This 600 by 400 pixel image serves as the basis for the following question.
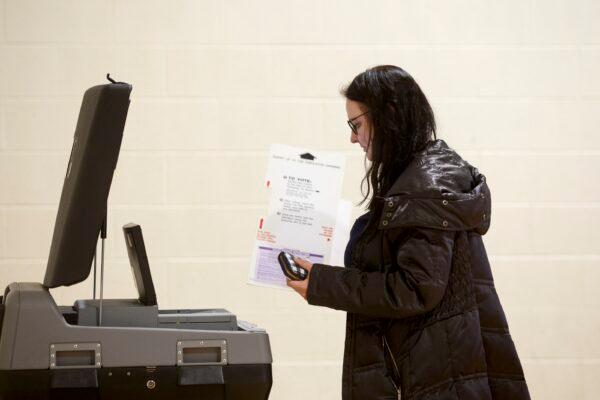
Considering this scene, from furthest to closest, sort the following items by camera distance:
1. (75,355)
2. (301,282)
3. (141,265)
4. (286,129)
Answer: (286,129) < (301,282) < (141,265) < (75,355)

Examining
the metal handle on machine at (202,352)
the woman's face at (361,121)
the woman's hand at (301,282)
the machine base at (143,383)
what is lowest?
the machine base at (143,383)

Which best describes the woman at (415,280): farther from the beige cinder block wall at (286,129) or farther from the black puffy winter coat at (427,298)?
the beige cinder block wall at (286,129)

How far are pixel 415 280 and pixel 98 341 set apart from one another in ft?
1.97

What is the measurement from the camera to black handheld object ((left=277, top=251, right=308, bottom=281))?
1808 millimetres

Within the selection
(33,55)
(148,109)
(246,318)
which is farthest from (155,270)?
A: (33,55)

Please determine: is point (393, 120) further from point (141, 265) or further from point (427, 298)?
point (141, 265)

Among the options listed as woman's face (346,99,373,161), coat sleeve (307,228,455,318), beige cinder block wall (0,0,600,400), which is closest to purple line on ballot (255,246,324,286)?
coat sleeve (307,228,455,318)

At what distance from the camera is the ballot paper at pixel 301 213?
182cm

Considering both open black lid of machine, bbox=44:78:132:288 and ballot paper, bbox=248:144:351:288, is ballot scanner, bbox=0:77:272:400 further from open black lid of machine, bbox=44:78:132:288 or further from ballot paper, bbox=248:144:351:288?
ballot paper, bbox=248:144:351:288

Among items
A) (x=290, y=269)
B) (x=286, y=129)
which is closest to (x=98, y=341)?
(x=290, y=269)

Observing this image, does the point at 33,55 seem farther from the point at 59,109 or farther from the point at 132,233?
the point at 132,233

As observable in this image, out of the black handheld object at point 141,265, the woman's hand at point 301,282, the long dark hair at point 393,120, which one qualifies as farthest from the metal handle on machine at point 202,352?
the long dark hair at point 393,120

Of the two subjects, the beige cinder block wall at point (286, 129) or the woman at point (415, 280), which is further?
the beige cinder block wall at point (286, 129)

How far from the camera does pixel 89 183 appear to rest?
1.47 m
